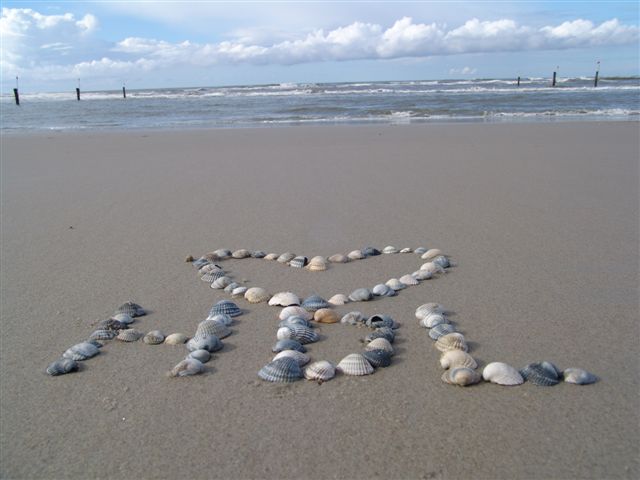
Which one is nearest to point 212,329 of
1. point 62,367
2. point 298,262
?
point 62,367

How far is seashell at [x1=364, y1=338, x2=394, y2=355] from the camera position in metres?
2.31

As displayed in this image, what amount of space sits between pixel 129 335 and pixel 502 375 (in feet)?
5.51

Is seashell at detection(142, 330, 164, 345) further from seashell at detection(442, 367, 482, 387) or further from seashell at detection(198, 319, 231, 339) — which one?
seashell at detection(442, 367, 482, 387)

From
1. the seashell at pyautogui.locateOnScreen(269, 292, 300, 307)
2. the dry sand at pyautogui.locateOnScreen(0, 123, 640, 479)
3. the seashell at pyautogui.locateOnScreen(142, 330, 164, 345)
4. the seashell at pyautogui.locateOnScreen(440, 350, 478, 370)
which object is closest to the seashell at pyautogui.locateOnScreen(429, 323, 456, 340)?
the dry sand at pyautogui.locateOnScreen(0, 123, 640, 479)

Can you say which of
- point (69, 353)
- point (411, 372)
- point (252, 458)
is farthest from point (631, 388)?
point (69, 353)

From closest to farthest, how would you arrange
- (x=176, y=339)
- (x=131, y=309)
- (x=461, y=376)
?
1. (x=461, y=376)
2. (x=176, y=339)
3. (x=131, y=309)

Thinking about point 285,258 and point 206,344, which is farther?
point 285,258

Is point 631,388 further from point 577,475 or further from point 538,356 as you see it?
point 577,475

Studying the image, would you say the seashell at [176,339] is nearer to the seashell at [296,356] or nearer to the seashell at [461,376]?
the seashell at [296,356]

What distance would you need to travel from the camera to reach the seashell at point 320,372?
2113mm

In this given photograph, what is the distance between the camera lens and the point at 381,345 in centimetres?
232

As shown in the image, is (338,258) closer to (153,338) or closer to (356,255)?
(356,255)

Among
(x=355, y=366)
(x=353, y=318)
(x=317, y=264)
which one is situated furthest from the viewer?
(x=317, y=264)

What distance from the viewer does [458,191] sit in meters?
5.39
